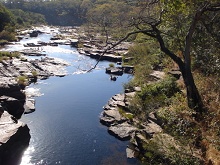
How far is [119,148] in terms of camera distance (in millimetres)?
20797

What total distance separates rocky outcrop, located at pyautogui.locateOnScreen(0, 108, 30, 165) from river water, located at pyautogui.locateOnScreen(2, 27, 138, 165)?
570 mm

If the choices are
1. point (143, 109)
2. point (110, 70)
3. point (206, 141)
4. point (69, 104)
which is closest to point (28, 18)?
point (110, 70)

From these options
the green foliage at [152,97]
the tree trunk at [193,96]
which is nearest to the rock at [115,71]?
the green foliage at [152,97]

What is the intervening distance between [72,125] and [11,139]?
639cm

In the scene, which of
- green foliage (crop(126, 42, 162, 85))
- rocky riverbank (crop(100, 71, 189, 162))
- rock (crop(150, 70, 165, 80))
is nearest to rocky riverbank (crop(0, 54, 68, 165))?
rocky riverbank (crop(100, 71, 189, 162))

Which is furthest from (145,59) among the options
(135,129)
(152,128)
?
(152,128)

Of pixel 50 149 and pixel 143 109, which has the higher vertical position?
pixel 143 109

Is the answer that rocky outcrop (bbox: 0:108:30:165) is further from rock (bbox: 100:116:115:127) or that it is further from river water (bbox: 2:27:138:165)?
rock (bbox: 100:116:115:127)

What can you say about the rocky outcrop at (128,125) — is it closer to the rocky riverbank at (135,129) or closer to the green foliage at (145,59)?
the rocky riverbank at (135,129)

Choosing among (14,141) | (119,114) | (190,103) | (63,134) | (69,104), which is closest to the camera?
(190,103)

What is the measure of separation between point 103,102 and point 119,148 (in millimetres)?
10247

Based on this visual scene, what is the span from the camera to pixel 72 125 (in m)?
24.9

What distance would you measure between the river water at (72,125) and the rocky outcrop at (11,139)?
57cm

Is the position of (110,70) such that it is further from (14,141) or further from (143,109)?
(14,141)
